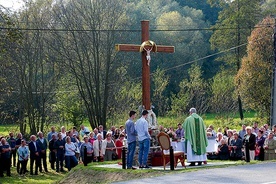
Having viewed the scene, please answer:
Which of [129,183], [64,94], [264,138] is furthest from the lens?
[64,94]

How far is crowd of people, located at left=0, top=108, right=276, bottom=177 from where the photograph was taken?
874 inches

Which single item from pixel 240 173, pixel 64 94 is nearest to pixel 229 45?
pixel 64 94

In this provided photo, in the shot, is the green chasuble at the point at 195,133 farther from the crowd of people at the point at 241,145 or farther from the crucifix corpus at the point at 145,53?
the crowd of people at the point at 241,145

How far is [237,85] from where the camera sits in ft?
178

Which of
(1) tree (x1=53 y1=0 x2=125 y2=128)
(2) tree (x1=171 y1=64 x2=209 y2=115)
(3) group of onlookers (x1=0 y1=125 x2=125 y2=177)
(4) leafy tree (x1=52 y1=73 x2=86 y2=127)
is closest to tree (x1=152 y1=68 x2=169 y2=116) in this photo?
(2) tree (x1=171 y1=64 x2=209 y2=115)

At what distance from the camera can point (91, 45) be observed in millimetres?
45906

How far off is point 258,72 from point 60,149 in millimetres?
25271

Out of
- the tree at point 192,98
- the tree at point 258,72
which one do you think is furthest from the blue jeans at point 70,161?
the tree at point 258,72

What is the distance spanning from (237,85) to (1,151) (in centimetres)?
2789

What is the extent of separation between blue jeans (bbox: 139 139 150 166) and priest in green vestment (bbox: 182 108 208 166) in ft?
5.15

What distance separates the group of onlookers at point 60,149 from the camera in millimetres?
Answer: 28969

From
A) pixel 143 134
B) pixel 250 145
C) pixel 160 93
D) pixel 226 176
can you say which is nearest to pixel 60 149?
pixel 250 145

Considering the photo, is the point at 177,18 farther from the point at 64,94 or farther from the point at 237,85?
the point at 64,94

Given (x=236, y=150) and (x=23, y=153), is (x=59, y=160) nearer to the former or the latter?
(x=23, y=153)
